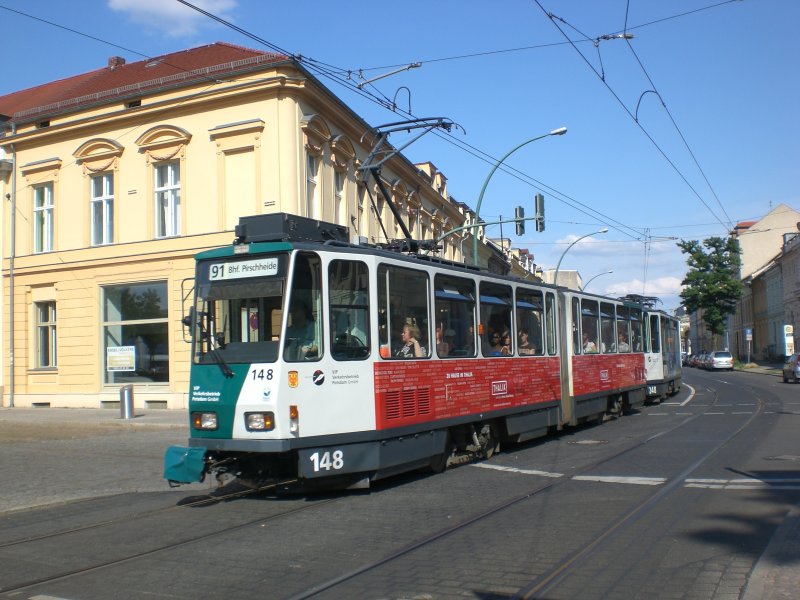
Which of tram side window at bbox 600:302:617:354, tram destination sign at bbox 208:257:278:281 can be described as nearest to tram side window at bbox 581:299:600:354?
tram side window at bbox 600:302:617:354

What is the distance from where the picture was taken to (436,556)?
6.74m

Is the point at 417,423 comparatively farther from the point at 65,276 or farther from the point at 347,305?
the point at 65,276

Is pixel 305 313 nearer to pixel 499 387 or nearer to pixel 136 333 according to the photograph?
pixel 499 387

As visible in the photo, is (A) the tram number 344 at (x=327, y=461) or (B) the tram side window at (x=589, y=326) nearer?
(A) the tram number 344 at (x=327, y=461)

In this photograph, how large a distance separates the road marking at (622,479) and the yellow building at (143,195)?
1487 centimetres

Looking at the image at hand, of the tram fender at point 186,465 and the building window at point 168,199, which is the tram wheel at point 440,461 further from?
the building window at point 168,199

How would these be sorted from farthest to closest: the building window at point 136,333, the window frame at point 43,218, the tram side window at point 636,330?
the window frame at point 43,218, the building window at point 136,333, the tram side window at point 636,330

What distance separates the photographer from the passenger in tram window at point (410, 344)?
416 inches

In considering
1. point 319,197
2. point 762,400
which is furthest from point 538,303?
point 762,400

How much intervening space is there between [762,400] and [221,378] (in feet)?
71.5

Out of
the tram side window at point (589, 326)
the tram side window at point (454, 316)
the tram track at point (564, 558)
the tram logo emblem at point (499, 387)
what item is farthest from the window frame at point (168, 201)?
the tram track at point (564, 558)

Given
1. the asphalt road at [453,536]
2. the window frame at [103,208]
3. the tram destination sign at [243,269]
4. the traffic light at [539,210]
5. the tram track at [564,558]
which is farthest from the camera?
the window frame at [103,208]

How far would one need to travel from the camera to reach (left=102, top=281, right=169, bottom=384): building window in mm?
26422

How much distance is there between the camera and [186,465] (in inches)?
363
